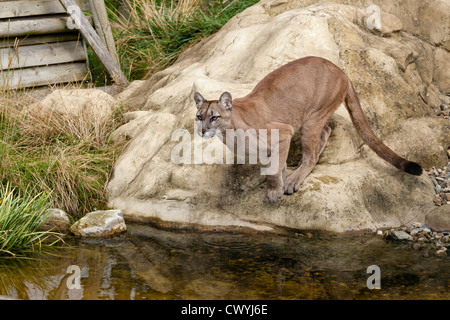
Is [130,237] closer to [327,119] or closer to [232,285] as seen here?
[232,285]


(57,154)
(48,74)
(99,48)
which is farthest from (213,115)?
(48,74)

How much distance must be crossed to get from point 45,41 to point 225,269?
585cm

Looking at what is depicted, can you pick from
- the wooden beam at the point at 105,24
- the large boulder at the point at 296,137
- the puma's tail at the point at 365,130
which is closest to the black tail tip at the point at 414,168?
the puma's tail at the point at 365,130

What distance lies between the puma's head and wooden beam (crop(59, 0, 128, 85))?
423 cm

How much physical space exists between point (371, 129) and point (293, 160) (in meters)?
0.83

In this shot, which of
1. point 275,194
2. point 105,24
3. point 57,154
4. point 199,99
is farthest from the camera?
point 105,24

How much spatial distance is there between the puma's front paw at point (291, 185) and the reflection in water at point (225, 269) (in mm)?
466

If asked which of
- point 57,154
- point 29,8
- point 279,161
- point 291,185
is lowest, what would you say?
point 57,154

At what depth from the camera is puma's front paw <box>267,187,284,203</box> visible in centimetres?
526

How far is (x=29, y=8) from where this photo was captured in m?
8.63

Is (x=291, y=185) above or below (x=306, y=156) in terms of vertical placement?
below

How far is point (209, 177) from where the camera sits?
18.3 feet

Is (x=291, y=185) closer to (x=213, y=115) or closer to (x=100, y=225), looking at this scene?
(x=213, y=115)

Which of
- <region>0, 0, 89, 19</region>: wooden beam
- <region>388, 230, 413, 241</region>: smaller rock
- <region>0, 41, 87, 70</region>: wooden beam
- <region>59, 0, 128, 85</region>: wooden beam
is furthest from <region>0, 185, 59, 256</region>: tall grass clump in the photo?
<region>0, 0, 89, 19</region>: wooden beam
